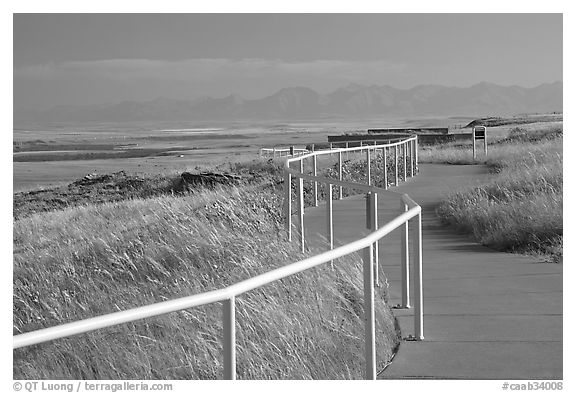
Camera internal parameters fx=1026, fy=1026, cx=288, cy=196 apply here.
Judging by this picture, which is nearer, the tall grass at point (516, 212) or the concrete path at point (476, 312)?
the concrete path at point (476, 312)

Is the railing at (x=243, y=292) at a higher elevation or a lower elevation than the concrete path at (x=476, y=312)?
higher

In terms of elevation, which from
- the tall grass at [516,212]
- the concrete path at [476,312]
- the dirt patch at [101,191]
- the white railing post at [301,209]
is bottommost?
the dirt patch at [101,191]

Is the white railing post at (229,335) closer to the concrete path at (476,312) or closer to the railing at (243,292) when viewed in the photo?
the railing at (243,292)

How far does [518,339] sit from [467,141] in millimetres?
46080

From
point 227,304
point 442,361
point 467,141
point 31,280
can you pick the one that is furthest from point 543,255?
point 467,141

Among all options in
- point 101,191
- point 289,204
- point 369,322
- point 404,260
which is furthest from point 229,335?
point 101,191

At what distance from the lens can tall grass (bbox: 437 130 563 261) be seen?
37.9 feet

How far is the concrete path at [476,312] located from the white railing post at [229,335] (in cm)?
238

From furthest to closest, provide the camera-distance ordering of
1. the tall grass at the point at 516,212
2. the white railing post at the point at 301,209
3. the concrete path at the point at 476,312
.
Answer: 1. the tall grass at the point at 516,212
2. the white railing post at the point at 301,209
3. the concrete path at the point at 476,312

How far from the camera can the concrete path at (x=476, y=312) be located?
21.5 ft

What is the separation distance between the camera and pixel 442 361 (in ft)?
22.0

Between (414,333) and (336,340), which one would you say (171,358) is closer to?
(336,340)

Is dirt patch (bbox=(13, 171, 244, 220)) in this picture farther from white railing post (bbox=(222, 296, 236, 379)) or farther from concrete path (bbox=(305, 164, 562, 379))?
white railing post (bbox=(222, 296, 236, 379))

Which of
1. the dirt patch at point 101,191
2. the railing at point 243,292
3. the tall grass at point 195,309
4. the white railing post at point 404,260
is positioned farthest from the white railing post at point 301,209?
the dirt patch at point 101,191
